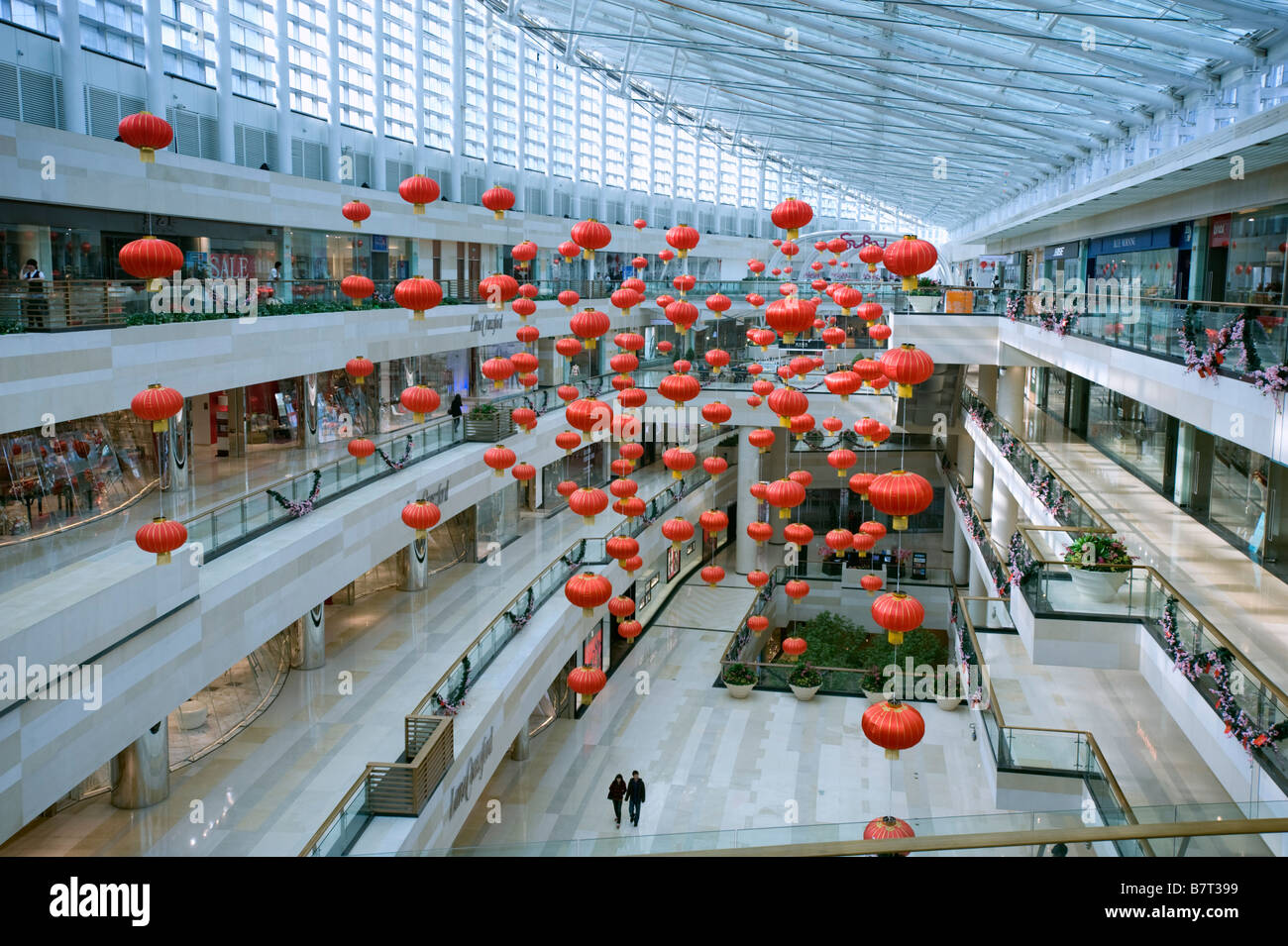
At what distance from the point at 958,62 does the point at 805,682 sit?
1320cm

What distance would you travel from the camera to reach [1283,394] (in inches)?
404

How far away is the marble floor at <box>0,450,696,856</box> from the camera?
1153 centimetres

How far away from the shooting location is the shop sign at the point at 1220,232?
59.2ft

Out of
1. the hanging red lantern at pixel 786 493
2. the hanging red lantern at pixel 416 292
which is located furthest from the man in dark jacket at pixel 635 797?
the hanging red lantern at pixel 416 292

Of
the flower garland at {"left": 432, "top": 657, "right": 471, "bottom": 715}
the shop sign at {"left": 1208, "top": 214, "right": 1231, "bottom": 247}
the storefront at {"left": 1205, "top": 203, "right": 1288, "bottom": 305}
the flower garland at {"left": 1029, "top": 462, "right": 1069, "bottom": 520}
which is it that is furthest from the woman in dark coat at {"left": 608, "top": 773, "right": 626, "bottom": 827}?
the shop sign at {"left": 1208, "top": 214, "right": 1231, "bottom": 247}

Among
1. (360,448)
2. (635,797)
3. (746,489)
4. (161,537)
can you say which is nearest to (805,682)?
(635,797)

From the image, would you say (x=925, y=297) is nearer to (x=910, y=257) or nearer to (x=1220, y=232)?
(x=1220, y=232)

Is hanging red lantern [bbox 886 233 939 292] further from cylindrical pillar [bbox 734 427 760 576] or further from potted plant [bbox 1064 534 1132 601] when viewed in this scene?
cylindrical pillar [bbox 734 427 760 576]

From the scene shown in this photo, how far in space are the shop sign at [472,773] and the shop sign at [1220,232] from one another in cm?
1498

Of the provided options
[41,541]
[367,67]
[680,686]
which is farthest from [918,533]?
[41,541]

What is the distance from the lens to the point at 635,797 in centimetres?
1692

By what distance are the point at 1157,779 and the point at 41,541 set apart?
14186 millimetres
